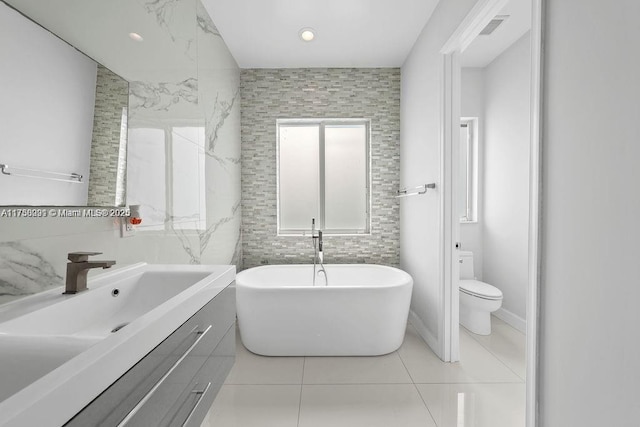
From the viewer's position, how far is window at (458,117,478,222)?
137 inches

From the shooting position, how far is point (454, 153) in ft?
7.59

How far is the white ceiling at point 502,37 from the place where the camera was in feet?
8.11

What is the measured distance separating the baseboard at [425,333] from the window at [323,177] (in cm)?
105

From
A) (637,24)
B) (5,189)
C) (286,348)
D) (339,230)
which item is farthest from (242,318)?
(637,24)

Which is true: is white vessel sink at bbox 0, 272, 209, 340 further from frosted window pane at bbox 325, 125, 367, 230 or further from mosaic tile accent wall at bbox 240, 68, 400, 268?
frosted window pane at bbox 325, 125, 367, 230

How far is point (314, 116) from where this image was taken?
11.0ft

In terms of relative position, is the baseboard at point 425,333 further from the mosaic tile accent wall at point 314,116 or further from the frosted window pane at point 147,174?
the frosted window pane at point 147,174

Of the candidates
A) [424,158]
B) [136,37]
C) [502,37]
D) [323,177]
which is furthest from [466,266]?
[136,37]

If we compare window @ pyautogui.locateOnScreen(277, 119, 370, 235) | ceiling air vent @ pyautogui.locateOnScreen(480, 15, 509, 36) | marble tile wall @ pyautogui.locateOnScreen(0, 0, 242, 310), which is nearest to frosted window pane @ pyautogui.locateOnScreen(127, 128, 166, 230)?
marble tile wall @ pyautogui.locateOnScreen(0, 0, 242, 310)

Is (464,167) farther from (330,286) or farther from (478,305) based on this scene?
(330,286)

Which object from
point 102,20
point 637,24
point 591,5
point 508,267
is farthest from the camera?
point 508,267

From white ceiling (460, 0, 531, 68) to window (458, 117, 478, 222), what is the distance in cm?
61

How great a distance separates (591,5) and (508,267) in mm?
2624

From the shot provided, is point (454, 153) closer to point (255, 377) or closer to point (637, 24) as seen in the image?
Answer: point (637, 24)
